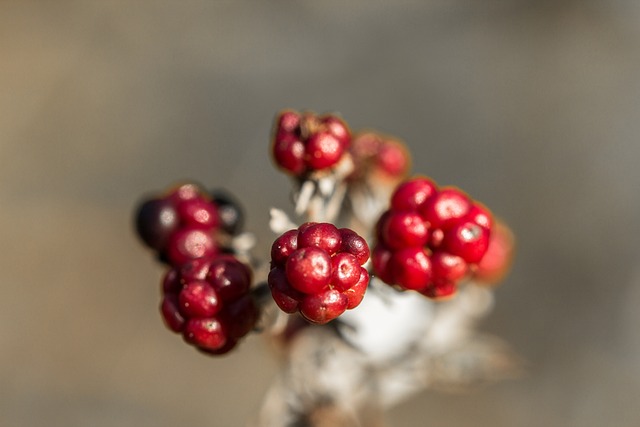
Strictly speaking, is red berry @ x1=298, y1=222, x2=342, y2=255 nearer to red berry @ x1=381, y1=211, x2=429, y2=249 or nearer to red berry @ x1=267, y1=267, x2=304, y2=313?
red berry @ x1=267, y1=267, x2=304, y2=313

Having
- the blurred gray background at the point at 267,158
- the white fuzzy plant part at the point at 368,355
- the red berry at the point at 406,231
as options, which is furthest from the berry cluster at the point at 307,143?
the blurred gray background at the point at 267,158

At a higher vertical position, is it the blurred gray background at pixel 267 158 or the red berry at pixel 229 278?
the blurred gray background at pixel 267 158

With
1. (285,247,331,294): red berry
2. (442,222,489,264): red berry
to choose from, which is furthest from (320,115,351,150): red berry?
(285,247,331,294): red berry

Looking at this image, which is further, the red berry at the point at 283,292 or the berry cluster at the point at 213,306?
the berry cluster at the point at 213,306

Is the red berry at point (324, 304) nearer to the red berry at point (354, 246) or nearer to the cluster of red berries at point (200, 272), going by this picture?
the red berry at point (354, 246)

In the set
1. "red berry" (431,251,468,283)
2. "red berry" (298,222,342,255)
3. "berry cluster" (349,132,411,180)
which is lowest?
"red berry" (298,222,342,255)
